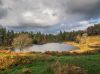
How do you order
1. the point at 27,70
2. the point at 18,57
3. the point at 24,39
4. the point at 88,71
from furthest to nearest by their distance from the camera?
the point at 24,39 → the point at 18,57 → the point at 27,70 → the point at 88,71

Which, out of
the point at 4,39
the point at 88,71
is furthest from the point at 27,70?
the point at 4,39

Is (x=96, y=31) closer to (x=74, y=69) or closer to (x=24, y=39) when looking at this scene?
(x=24, y=39)

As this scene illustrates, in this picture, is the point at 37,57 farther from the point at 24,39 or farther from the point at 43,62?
the point at 24,39

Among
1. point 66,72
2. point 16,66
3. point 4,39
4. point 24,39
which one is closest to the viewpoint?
point 66,72

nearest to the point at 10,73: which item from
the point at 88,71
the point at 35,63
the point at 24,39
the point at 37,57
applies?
the point at 35,63

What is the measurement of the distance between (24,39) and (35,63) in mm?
85439

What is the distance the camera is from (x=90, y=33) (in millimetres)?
192875

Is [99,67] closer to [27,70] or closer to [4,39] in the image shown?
[27,70]

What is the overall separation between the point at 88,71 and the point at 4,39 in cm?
17145

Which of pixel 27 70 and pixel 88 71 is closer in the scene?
pixel 88 71

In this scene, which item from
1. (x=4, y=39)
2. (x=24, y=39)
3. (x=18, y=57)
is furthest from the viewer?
(x=4, y=39)

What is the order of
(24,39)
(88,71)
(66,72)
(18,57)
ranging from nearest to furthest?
1. (66,72)
2. (88,71)
3. (18,57)
4. (24,39)

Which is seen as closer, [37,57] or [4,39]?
[37,57]

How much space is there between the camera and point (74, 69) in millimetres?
20188
